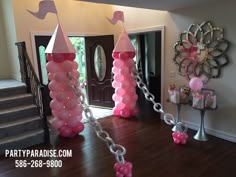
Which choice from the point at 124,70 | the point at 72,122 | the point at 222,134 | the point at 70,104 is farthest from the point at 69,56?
the point at 222,134

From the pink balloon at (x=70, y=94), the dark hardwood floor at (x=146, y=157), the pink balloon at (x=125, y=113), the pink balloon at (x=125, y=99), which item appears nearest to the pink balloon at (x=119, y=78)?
the pink balloon at (x=125, y=99)

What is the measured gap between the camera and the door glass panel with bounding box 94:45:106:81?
19.7 ft

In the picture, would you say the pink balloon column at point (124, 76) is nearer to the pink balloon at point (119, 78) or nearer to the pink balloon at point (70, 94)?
the pink balloon at point (119, 78)

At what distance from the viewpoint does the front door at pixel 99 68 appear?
5.81 meters

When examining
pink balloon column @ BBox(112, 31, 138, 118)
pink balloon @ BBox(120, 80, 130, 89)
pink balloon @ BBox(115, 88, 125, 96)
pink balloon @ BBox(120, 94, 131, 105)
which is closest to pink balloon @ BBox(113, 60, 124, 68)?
pink balloon column @ BBox(112, 31, 138, 118)

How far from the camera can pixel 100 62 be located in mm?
6113

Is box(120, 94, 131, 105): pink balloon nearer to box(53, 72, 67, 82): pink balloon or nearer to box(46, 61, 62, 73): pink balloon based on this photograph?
box(53, 72, 67, 82): pink balloon

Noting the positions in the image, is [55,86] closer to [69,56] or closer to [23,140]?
[69,56]

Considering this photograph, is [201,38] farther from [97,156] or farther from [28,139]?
[28,139]

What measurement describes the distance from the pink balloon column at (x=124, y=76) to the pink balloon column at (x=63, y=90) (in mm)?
1300

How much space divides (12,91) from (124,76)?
2551 millimetres

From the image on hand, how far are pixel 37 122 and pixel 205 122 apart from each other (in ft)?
11.3

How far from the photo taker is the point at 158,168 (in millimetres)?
2938

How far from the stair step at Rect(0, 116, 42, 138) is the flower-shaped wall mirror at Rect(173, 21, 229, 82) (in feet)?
10.6
